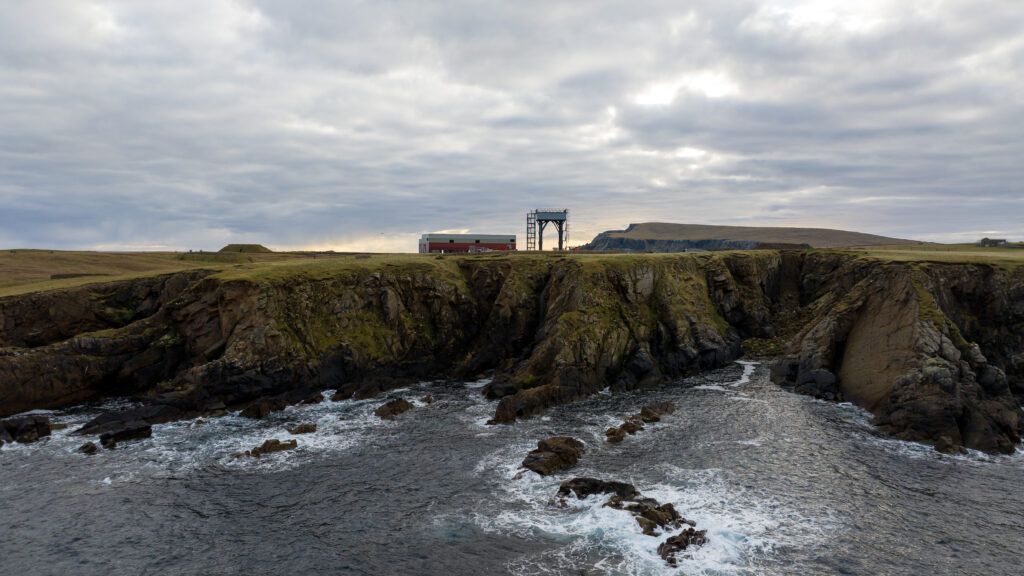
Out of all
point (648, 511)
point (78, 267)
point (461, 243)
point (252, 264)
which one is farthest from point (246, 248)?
point (648, 511)

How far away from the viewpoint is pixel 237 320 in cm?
6197

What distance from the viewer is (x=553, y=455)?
3988 cm

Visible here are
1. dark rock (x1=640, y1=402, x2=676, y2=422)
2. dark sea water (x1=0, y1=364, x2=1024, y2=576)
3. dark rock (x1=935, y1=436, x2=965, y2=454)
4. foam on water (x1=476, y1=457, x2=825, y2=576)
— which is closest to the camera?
foam on water (x1=476, y1=457, x2=825, y2=576)

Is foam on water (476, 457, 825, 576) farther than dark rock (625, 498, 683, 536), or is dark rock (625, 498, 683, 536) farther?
dark rock (625, 498, 683, 536)

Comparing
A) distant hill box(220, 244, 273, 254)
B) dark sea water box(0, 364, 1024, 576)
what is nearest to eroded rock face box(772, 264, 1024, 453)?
dark sea water box(0, 364, 1024, 576)

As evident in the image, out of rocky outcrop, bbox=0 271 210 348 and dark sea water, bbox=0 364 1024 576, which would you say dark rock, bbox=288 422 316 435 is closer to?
dark sea water, bbox=0 364 1024 576

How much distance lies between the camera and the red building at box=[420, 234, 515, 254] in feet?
394

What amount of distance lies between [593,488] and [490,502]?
710 cm

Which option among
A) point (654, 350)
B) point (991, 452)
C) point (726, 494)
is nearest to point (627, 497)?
point (726, 494)

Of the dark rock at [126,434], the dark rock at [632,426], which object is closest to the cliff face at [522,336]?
the dark rock at [126,434]

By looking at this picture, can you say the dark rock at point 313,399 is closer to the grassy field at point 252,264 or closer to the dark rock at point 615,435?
the grassy field at point 252,264

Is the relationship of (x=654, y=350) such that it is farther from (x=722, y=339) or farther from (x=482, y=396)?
(x=482, y=396)

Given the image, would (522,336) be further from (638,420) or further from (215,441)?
(215,441)

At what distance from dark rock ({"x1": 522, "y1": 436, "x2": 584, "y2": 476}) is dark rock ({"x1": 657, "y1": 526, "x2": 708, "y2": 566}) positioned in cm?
1115
